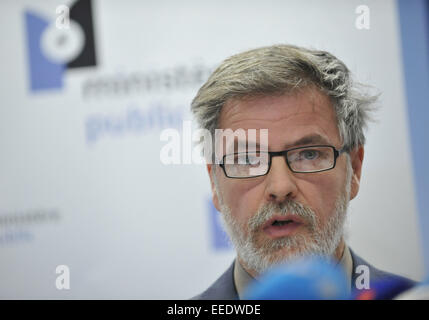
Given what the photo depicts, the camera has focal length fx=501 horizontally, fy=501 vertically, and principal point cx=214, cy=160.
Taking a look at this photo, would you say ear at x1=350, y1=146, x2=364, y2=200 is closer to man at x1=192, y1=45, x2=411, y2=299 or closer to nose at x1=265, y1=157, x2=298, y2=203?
man at x1=192, y1=45, x2=411, y2=299

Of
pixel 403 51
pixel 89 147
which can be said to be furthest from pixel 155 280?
pixel 403 51

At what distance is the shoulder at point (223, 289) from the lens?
1.54m

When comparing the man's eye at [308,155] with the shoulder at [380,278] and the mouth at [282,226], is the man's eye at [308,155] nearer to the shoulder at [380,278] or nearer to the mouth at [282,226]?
the mouth at [282,226]

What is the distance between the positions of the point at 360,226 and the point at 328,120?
1.16ft

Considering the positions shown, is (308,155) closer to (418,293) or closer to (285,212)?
(285,212)

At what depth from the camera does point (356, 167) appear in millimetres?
1500

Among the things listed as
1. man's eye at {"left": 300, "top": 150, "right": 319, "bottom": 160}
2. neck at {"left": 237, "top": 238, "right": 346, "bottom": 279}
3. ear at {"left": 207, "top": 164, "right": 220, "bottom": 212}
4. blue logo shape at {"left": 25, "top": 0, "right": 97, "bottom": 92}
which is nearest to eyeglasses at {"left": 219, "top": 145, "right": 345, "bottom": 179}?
man's eye at {"left": 300, "top": 150, "right": 319, "bottom": 160}

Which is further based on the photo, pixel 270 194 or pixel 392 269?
pixel 392 269

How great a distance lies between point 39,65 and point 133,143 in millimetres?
454

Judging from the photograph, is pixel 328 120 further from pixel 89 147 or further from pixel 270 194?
pixel 89 147

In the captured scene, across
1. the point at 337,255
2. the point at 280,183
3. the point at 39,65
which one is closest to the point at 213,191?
the point at 280,183

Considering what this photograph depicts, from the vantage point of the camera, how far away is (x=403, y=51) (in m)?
1.57

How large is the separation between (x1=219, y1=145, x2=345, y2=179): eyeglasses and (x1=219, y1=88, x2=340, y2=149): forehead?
0.03 meters
